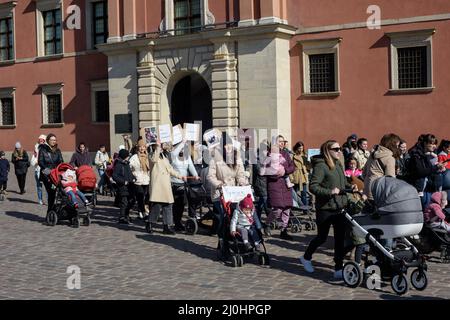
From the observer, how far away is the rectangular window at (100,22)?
1211 inches

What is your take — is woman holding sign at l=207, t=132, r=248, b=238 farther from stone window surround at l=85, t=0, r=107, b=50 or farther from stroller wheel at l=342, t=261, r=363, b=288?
stone window surround at l=85, t=0, r=107, b=50

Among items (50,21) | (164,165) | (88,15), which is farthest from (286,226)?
(50,21)

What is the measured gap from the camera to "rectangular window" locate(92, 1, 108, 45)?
30766mm

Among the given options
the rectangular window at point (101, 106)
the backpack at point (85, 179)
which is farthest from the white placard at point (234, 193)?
the rectangular window at point (101, 106)

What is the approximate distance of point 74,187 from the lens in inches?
594

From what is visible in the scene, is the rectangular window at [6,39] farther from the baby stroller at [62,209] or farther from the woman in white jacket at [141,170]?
the woman in white jacket at [141,170]

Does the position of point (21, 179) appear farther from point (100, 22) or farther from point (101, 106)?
point (100, 22)

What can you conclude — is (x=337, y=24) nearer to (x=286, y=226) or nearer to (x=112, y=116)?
(x=112, y=116)

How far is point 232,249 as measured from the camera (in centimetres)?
1046

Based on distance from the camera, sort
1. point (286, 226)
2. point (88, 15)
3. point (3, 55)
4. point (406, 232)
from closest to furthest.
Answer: point (406, 232)
point (286, 226)
point (88, 15)
point (3, 55)

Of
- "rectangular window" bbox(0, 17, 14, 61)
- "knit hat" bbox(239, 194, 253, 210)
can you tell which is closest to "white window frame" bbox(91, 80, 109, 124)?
"rectangular window" bbox(0, 17, 14, 61)

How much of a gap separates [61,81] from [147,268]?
23.8m

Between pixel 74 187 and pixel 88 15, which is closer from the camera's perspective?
pixel 74 187

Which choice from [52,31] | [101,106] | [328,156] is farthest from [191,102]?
[328,156]
